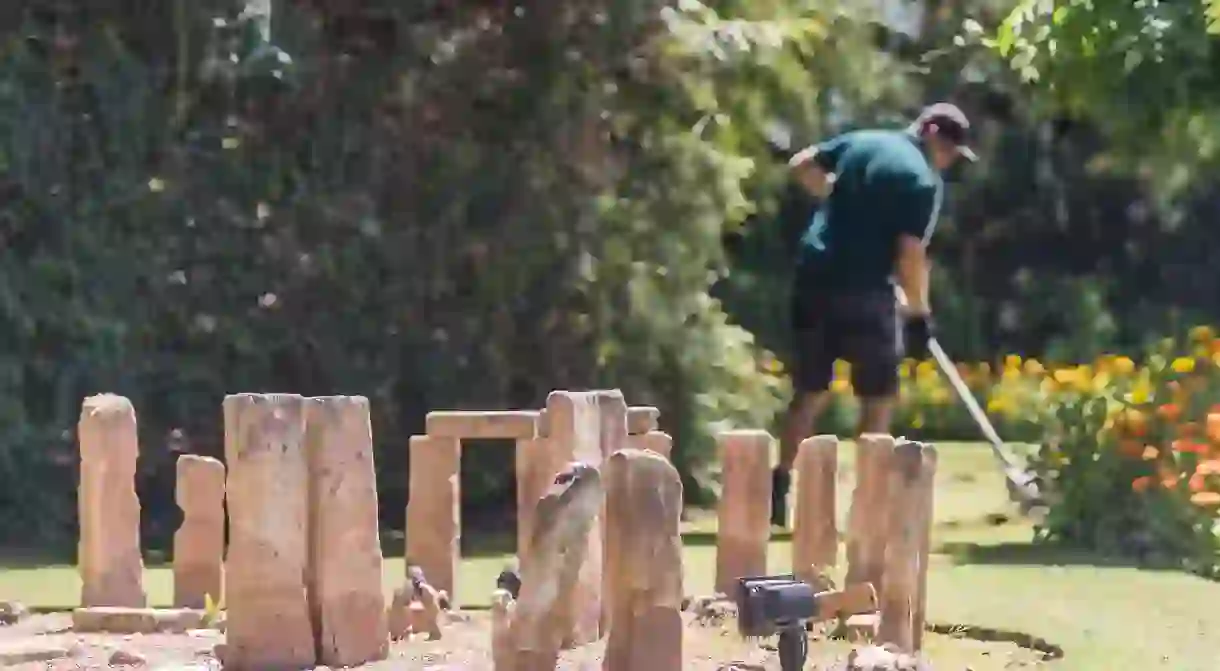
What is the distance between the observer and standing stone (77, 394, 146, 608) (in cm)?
611

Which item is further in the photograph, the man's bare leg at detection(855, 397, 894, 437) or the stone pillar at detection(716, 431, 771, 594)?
the man's bare leg at detection(855, 397, 894, 437)

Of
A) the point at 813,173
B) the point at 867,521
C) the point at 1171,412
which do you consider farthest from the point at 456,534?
the point at 1171,412

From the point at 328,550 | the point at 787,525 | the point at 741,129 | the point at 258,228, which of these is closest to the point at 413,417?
the point at 258,228

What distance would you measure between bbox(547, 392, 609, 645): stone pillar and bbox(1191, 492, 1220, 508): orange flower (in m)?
2.92

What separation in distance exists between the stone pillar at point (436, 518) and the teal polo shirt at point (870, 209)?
2268 mm

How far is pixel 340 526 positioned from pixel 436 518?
1292mm

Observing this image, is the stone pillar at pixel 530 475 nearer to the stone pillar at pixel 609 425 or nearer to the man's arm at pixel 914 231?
the stone pillar at pixel 609 425

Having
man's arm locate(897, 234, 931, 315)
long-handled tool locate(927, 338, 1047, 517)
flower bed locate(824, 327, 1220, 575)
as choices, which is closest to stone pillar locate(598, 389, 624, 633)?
man's arm locate(897, 234, 931, 315)

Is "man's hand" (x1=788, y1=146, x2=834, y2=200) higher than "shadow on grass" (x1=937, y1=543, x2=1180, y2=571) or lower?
A: higher

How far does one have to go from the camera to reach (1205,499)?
Answer: 7539 mm

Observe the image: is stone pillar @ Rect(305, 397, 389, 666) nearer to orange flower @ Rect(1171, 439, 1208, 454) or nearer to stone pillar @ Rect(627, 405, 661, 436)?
stone pillar @ Rect(627, 405, 661, 436)

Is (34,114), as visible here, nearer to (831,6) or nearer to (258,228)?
(258,228)

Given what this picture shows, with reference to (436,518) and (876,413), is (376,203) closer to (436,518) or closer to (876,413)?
(876,413)

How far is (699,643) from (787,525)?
9.39 ft
